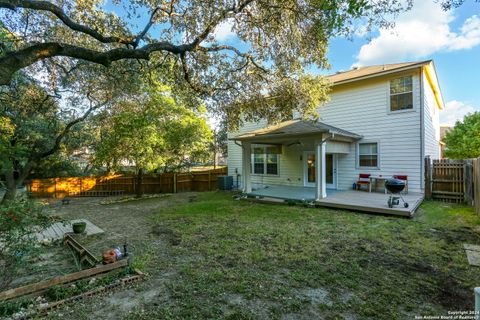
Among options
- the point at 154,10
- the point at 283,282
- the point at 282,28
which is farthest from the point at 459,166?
the point at 154,10

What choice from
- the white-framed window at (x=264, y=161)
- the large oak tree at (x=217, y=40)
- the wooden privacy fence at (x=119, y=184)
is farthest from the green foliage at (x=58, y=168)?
the white-framed window at (x=264, y=161)

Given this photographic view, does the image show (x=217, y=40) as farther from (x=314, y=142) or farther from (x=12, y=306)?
(x=12, y=306)

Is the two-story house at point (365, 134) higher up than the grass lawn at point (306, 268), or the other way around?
the two-story house at point (365, 134)

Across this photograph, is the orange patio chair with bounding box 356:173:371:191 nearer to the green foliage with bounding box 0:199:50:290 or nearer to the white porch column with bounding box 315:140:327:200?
the white porch column with bounding box 315:140:327:200

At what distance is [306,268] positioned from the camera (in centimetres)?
366

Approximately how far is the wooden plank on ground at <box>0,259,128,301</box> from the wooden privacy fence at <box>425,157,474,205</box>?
35.2ft

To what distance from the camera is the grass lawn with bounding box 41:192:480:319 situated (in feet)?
8.69

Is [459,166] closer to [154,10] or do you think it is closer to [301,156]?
[301,156]

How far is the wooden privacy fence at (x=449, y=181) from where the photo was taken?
8.22 meters

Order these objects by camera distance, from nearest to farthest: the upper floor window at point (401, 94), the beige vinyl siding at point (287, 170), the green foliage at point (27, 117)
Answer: the green foliage at point (27, 117), the upper floor window at point (401, 94), the beige vinyl siding at point (287, 170)

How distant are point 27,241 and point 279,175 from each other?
11142 mm

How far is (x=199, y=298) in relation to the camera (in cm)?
284

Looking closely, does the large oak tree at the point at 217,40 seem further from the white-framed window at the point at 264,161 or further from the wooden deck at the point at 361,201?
the white-framed window at the point at 264,161

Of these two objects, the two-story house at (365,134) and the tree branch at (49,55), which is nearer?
the tree branch at (49,55)
